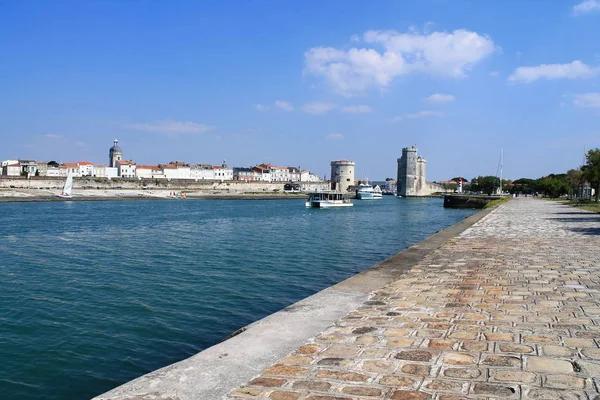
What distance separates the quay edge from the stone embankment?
0.7 inches

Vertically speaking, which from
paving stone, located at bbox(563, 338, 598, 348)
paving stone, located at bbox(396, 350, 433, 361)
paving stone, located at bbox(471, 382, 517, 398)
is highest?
paving stone, located at bbox(563, 338, 598, 348)

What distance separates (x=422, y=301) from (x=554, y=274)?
3.31 m

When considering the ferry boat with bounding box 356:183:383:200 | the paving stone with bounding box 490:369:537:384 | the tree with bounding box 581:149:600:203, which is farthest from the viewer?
the ferry boat with bounding box 356:183:383:200

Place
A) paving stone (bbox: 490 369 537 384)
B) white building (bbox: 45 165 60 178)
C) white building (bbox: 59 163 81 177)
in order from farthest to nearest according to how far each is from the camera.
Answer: white building (bbox: 59 163 81 177), white building (bbox: 45 165 60 178), paving stone (bbox: 490 369 537 384)

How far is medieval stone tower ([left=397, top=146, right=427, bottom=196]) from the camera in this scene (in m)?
126

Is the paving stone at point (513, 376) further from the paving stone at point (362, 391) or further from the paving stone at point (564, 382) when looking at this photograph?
the paving stone at point (362, 391)

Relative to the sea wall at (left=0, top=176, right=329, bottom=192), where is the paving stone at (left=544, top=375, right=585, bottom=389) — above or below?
below

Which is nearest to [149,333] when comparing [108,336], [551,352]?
[108,336]

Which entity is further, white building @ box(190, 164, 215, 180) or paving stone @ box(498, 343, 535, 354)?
white building @ box(190, 164, 215, 180)

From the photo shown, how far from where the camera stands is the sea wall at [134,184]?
8812 centimetres

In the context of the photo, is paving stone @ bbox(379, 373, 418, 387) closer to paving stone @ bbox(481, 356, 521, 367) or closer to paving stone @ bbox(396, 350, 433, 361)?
paving stone @ bbox(396, 350, 433, 361)

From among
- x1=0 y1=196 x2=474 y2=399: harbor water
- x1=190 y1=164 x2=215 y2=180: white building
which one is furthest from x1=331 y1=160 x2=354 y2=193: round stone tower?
x1=0 y1=196 x2=474 y2=399: harbor water

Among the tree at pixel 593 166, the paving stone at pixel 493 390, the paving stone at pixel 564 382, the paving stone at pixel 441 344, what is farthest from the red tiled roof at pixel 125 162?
the paving stone at pixel 564 382

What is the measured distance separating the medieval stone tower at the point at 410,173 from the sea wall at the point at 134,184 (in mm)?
29580
